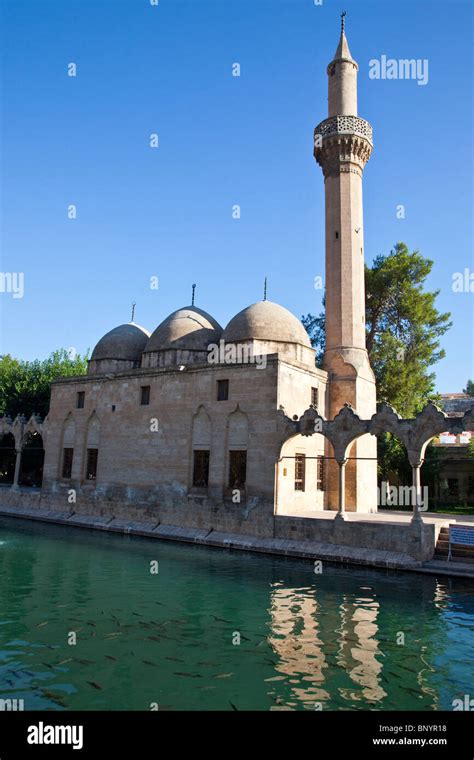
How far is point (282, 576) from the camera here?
13.1 meters

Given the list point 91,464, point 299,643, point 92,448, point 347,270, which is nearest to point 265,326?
point 347,270

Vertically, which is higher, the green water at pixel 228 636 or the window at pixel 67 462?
the window at pixel 67 462

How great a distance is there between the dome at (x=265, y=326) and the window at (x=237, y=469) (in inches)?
190

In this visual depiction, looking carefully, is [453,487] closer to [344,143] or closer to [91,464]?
[344,143]

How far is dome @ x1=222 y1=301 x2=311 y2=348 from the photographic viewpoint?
2080 cm

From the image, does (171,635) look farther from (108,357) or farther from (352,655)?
(108,357)

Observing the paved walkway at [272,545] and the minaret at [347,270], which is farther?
the minaret at [347,270]

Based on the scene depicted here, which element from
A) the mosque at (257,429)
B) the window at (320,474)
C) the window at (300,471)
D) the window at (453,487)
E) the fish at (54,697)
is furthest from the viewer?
the window at (453,487)

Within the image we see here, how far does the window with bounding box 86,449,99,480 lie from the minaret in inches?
407

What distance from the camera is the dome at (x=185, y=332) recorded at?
22.9 m

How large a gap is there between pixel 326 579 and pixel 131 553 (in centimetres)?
624

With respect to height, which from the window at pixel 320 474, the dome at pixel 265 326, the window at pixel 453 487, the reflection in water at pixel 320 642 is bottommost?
the reflection in water at pixel 320 642

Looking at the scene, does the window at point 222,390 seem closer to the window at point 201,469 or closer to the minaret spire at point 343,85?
the window at point 201,469

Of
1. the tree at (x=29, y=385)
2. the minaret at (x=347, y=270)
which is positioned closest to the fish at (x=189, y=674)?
the minaret at (x=347, y=270)
